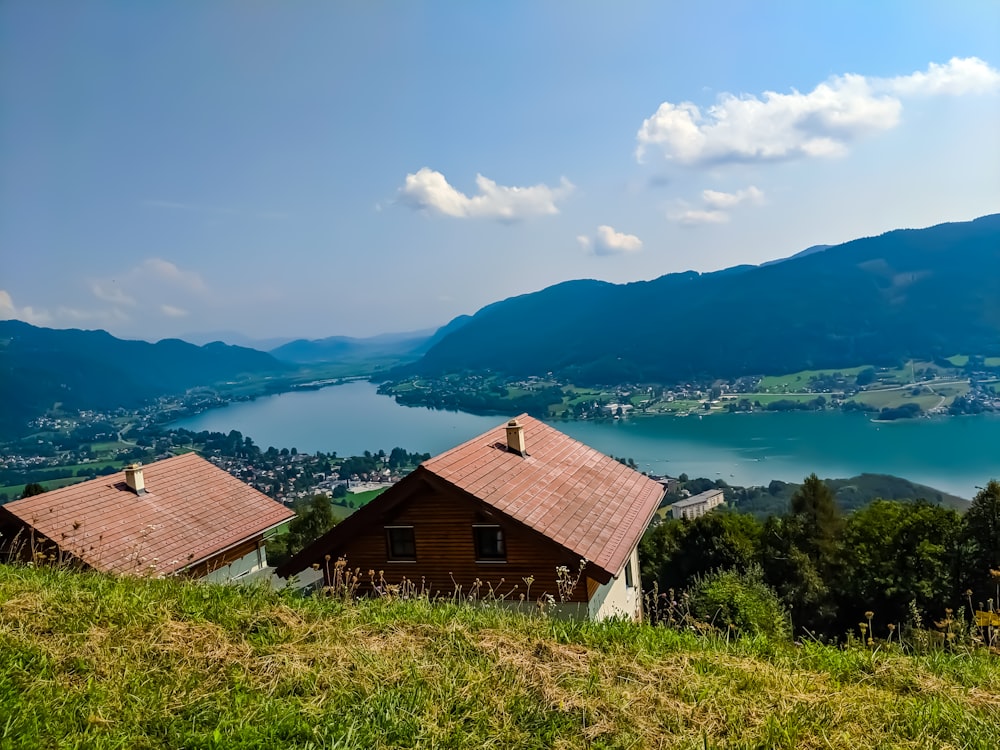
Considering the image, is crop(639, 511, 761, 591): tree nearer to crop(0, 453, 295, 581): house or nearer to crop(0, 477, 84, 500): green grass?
crop(0, 453, 295, 581): house

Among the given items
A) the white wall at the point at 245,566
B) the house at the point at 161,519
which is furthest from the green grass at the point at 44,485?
the white wall at the point at 245,566

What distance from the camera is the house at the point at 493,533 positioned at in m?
11.5

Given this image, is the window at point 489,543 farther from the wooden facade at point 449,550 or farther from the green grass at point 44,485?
the green grass at point 44,485

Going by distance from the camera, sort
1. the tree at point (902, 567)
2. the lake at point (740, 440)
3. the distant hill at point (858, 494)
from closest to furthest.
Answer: the tree at point (902, 567) → the distant hill at point (858, 494) → the lake at point (740, 440)

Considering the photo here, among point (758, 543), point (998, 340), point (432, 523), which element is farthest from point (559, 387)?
point (432, 523)

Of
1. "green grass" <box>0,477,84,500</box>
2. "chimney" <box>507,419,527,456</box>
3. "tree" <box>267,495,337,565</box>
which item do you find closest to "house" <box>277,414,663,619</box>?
"chimney" <box>507,419,527,456</box>

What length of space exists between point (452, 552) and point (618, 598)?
3.51 m

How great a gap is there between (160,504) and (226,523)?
168cm

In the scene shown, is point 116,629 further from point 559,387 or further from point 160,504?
point 559,387

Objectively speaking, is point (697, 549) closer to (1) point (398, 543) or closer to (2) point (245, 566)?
(1) point (398, 543)

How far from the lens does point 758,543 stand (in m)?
22.8

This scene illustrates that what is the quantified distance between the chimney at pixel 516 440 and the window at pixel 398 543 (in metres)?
3.25

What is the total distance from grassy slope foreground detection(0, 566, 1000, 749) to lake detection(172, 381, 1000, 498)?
69397mm

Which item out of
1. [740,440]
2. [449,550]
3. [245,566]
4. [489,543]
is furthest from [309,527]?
[740,440]
